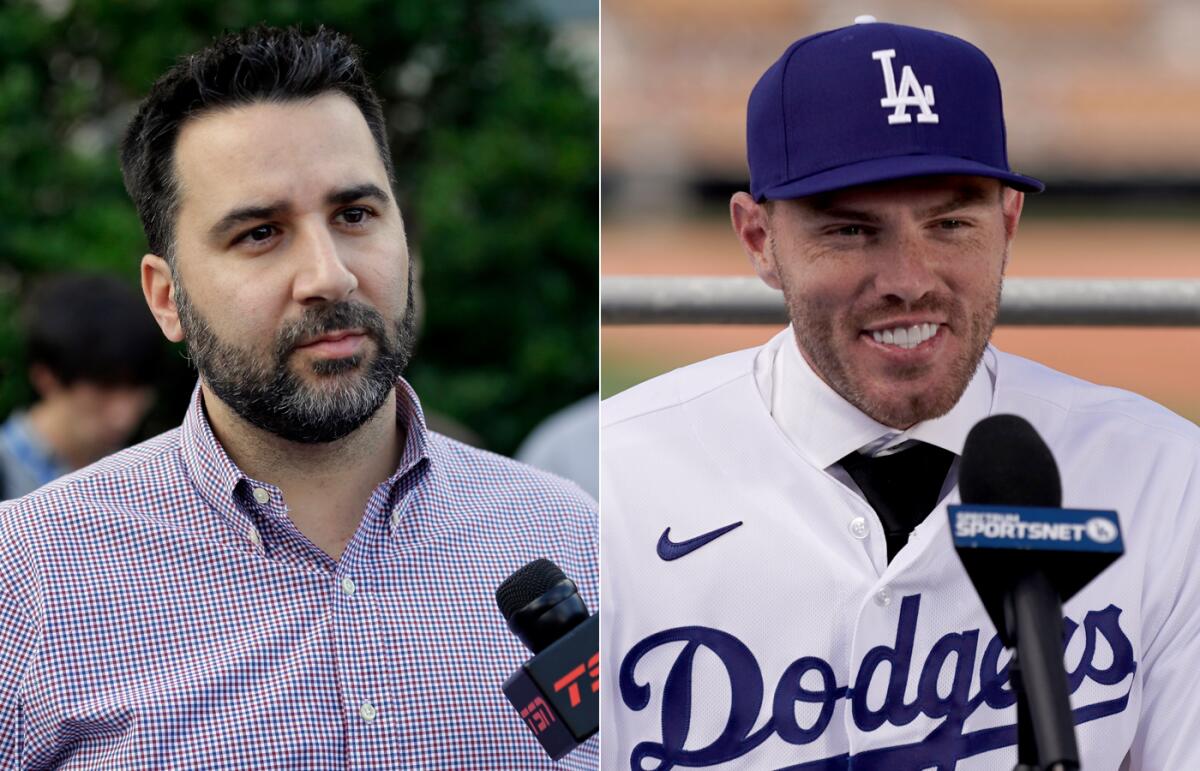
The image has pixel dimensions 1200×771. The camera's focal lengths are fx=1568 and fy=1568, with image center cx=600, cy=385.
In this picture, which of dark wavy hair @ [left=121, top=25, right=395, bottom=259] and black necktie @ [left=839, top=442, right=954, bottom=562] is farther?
dark wavy hair @ [left=121, top=25, right=395, bottom=259]

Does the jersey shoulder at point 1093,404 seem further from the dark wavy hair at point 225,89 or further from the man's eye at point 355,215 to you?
the dark wavy hair at point 225,89

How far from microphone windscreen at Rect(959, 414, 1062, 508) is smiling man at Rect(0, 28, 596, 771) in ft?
3.03

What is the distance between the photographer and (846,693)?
4.30 ft

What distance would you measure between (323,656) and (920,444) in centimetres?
87

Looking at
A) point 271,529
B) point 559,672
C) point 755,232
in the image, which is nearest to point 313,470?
point 271,529

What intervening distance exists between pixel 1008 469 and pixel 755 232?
0.33m

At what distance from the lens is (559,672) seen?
1354mm

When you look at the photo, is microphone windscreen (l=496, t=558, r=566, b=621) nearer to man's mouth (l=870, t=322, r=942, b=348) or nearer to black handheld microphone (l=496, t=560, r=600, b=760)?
black handheld microphone (l=496, t=560, r=600, b=760)

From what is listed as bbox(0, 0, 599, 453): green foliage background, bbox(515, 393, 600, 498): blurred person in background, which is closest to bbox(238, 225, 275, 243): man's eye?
bbox(515, 393, 600, 498): blurred person in background

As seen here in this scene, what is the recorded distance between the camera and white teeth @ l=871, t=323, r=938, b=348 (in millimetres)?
1303

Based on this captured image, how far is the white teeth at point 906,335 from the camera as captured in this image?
Result: 1.30 m

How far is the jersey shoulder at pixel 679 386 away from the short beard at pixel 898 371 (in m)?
0.06

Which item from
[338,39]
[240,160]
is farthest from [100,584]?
[338,39]

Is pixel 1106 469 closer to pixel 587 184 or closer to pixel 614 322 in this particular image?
pixel 614 322
